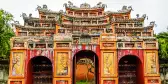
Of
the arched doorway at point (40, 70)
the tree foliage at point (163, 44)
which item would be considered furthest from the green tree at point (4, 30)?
the tree foliage at point (163, 44)

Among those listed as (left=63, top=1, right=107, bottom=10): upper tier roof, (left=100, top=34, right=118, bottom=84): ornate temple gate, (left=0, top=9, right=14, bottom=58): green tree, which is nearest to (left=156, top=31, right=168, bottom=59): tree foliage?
(left=63, top=1, right=107, bottom=10): upper tier roof

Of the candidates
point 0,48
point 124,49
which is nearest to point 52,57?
point 124,49

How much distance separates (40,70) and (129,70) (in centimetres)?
507

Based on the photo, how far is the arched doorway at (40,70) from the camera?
15.1 metres

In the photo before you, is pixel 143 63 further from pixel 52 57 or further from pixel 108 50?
pixel 52 57

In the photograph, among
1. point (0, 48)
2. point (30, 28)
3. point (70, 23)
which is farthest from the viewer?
point (70, 23)

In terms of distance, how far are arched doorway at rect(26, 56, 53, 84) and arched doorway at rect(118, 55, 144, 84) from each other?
4.00 meters

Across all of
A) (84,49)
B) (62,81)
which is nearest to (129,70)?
(84,49)

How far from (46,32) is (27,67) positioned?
7.24m

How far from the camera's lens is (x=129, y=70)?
1553 cm

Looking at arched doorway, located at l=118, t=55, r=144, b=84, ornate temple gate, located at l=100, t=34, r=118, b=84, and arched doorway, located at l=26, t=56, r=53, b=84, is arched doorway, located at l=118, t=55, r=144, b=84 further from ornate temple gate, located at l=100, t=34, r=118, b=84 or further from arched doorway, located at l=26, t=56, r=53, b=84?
arched doorway, located at l=26, t=56, r=53, b=84

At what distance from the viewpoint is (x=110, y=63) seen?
46.9 feet

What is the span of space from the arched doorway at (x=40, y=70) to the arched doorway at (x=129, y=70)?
13.1 feet

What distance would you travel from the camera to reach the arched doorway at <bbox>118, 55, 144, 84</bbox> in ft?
50.1
